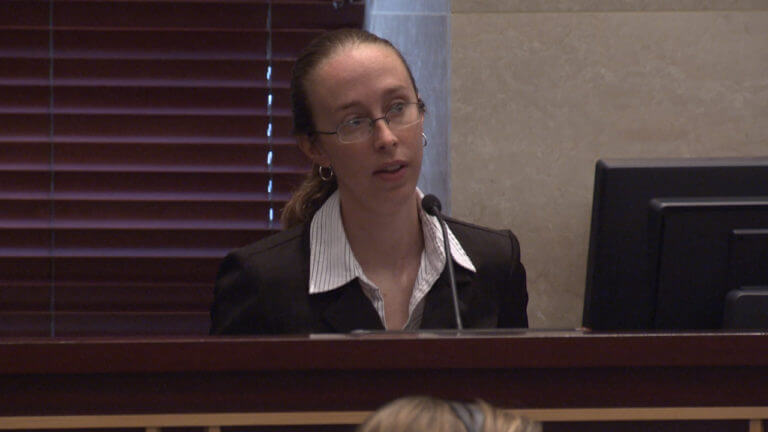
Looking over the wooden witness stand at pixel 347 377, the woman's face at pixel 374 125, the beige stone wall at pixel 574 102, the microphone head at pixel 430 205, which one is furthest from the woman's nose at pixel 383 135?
the beige stone wall at pixel 574 102

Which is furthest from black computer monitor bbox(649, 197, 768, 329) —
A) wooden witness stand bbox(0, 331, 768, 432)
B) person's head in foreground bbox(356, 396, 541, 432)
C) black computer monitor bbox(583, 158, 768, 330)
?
person's head in foreground bbox(356, 396, 541, 432)

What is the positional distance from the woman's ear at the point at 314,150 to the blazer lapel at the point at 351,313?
0.89 ft

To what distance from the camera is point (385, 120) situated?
1986 mm

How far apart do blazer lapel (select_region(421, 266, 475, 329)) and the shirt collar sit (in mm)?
20

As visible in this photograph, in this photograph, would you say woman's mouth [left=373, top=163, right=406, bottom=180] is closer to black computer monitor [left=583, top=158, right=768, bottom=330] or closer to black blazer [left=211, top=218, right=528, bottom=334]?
black blazer [left=211, top=218, right=528, bottom=334]

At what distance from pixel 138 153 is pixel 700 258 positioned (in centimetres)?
223

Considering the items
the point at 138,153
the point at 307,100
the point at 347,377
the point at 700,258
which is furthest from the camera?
the point at 138,153

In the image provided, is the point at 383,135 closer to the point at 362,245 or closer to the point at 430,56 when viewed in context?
the point at 362,245

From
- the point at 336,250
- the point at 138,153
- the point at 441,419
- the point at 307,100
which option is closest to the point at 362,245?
the point at 336,250

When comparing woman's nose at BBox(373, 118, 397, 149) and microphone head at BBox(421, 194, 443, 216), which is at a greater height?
woman's nose at BBox(373, 118, 397, 149)

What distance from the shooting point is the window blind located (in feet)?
11.5

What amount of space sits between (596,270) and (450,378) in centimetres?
53

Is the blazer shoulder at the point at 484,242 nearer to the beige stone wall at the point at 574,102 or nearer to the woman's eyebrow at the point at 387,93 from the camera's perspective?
the woman's eyebrow at the point at 387,93

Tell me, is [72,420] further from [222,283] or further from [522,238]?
[522,238]
